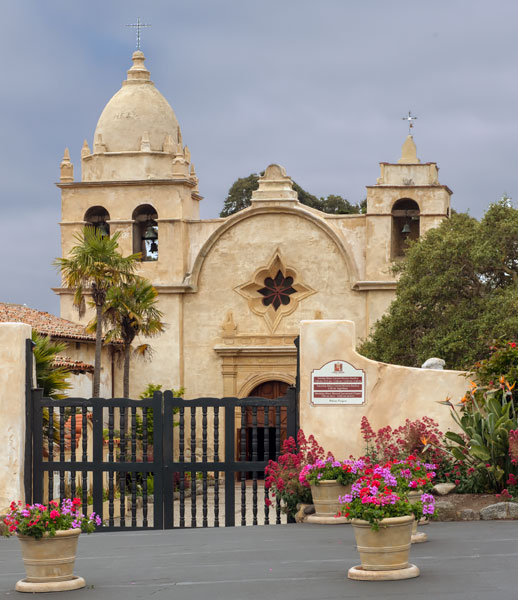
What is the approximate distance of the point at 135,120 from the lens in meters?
41.7

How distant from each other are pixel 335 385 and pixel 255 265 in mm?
24158

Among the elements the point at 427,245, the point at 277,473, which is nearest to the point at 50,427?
the point at 277,473

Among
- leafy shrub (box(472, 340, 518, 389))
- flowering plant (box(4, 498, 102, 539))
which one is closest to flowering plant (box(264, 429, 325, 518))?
leafy shrub (box(472, 340, 518, 389))

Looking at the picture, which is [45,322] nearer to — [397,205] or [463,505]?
[397,205]

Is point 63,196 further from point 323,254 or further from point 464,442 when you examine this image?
point 464,442

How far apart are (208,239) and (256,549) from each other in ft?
93.4

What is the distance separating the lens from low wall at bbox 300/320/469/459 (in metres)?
15.4

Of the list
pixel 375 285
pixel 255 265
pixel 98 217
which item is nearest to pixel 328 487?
pixel 375 285

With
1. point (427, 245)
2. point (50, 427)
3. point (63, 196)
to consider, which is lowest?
point (50, 427)

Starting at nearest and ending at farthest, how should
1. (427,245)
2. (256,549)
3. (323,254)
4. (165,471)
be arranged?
(256,549)
(165,471)
(427,245)
(323,254)

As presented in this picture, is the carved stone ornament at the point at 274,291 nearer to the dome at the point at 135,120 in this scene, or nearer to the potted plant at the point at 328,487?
the dome at the point at 135,120

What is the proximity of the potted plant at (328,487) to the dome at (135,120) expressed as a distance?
28.6 m

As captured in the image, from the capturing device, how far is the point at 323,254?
39.3 m

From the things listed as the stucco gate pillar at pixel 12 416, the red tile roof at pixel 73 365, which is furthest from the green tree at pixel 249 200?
the stucco gate pillar at pixel 12 416
